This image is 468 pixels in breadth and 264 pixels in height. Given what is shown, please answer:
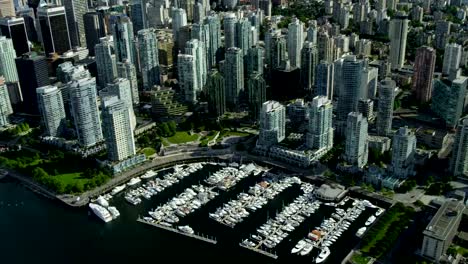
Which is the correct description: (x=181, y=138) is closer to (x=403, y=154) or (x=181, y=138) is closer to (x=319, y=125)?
(x=319, y=125)

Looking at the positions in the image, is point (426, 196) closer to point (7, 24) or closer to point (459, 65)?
point (459, 65)

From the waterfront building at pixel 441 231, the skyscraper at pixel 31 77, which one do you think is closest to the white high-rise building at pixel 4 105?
the skyscraper at pixel 31 77

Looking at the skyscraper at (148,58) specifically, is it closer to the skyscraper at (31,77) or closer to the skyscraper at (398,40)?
the skyscraper at (31,77)

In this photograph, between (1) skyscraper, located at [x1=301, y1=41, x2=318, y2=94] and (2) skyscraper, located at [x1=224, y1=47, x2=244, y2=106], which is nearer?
(2) skyscraper, located at [x1=224, y1=47, x2=244, y2=106]

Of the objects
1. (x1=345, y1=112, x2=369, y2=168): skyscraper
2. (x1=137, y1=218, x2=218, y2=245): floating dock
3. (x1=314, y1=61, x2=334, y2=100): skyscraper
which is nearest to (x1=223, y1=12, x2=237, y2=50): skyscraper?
(x1=314, y1=61, x2=334, y2=100): skyscraper

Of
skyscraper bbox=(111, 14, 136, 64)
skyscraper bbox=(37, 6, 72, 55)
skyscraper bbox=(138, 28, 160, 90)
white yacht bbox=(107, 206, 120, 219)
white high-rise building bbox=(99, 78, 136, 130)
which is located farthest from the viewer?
skyscraper bbox=(37, 6, 72, 55)

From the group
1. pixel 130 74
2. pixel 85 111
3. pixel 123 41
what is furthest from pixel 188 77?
pixel 123 41

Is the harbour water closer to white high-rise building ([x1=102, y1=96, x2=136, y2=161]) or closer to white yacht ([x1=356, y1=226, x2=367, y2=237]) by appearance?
white yacht ([x1=356, y1=226, x2=367, y2=237])

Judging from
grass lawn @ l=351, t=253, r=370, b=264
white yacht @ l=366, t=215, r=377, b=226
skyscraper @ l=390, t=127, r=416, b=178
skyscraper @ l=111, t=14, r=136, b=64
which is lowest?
grass lawn @ l=351, t=253, r=370, b=264
